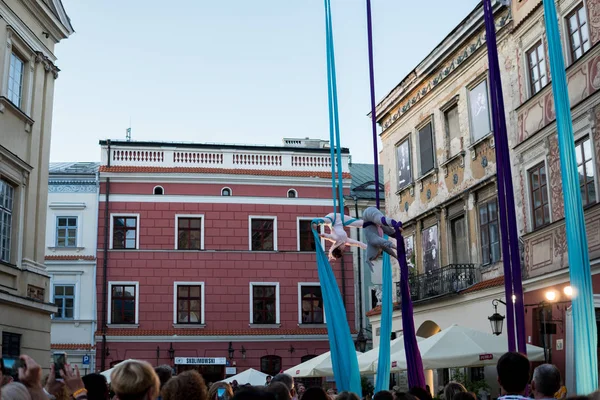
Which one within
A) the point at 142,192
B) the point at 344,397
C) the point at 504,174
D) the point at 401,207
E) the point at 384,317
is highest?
the point at 142,192

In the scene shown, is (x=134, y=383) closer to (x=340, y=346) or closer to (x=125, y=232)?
(x=340, y=346)

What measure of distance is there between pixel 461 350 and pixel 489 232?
20.5ft

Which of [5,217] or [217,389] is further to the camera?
[5,217]

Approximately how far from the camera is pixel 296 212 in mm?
31750

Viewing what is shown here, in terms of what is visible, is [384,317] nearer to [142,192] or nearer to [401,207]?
[401,207]

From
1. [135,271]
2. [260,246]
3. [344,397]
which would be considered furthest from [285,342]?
[344,397]

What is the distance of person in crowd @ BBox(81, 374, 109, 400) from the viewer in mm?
5395

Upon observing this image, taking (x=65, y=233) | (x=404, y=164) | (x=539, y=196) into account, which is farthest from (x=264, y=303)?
(x=539, y=196)

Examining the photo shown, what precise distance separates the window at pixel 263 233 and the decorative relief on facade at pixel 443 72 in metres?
8.08

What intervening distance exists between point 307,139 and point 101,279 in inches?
462

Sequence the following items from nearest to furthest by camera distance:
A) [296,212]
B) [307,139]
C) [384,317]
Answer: [384,317]
[296,212]
[307,139]

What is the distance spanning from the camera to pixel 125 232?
100 feet

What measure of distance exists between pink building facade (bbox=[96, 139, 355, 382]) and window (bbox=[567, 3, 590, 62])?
56.2 feet

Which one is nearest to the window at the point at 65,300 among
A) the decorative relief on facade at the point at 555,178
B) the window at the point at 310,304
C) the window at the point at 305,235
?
the window at the point at 310,304
